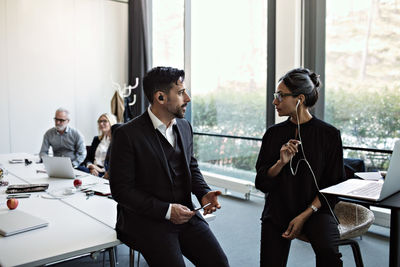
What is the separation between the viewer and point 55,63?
6367 millimetres

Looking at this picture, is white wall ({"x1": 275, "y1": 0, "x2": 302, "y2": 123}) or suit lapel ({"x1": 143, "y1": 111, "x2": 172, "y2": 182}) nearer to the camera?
suit lapel ({"x1": 143, "y1": 111, "x2": 172, "y2": 182})

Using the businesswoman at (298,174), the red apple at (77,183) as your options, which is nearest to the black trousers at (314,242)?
the businesswoman at (298,174)

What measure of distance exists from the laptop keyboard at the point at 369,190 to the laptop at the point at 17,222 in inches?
60.3

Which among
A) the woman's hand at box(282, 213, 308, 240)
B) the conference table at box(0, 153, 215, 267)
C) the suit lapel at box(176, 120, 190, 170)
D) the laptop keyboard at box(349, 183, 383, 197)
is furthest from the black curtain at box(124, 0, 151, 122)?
the laptop keyboard at box(349, 183, 383, 197)

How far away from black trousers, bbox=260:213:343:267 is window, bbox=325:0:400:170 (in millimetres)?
1966

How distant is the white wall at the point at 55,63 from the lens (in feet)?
19.5

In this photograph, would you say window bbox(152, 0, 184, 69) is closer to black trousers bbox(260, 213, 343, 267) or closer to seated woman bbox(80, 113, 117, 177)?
seated woman bbox(80, 113, 117, 177)

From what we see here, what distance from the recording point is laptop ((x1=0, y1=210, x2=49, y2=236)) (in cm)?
183

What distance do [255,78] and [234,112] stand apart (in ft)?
2.10

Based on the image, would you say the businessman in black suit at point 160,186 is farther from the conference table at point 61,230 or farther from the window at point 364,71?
the window at point 364,71

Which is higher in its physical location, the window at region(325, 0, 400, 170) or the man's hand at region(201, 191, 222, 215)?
the window at region(325, 0, 400, 170)

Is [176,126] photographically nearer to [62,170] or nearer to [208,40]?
[62,170]

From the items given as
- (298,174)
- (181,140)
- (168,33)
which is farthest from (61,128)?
(298,174)

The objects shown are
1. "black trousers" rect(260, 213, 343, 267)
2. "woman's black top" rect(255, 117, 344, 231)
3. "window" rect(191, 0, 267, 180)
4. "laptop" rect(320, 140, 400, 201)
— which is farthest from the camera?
"window" rect(191, 0, 267, 180)
